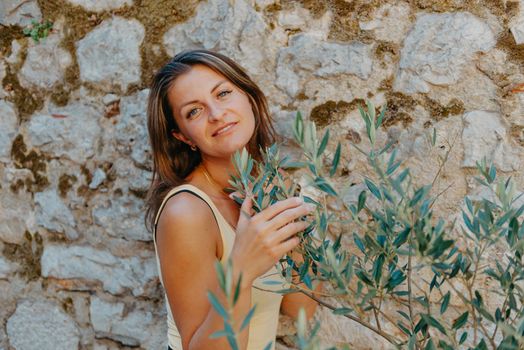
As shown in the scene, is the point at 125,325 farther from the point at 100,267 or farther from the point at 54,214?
the point at 54,214

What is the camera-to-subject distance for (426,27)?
6.40 feet

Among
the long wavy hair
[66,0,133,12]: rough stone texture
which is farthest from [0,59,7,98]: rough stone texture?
the long wavy hair

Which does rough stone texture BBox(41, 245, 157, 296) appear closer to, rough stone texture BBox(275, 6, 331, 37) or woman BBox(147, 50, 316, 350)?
woman BBox(147, 50, 316, 350)

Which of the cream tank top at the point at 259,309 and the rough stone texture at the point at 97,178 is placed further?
the rough stone texture at the point at 97,178

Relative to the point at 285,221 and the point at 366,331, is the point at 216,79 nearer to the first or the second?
the point at 285,221

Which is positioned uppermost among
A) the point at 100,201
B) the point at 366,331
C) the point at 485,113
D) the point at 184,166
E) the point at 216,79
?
the point at 216,79

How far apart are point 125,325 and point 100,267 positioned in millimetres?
281

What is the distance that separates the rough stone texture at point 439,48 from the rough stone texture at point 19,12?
167cm

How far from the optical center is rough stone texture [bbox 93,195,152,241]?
2414 mm

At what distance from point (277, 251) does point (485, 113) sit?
916 millimetres

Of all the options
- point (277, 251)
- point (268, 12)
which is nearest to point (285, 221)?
point (277, 251)

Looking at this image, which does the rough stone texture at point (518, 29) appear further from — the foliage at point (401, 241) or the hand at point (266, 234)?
the hand at point (266, 234)

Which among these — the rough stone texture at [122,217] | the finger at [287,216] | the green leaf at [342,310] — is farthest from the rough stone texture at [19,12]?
the green leaf at [342,310]

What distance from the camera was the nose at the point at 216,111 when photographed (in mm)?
1848
